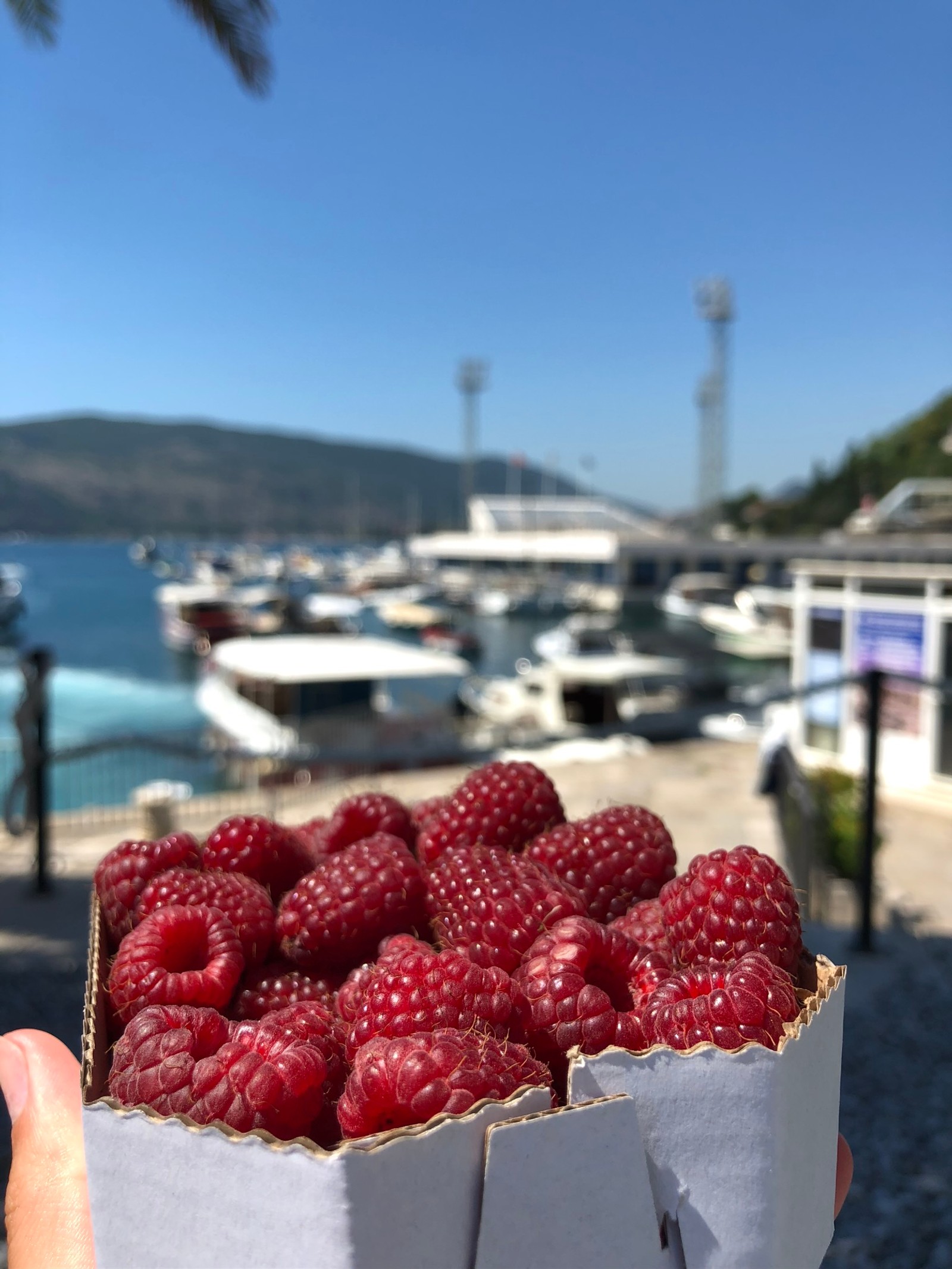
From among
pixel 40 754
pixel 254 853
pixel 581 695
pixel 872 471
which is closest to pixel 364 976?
pixel 254 853

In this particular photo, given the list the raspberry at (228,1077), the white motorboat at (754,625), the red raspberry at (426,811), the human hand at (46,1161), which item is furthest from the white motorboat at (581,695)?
the white motorboat at (754,625)

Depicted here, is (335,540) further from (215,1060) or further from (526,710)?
(215,1060)

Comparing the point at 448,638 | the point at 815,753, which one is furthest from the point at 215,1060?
the point at 448,638

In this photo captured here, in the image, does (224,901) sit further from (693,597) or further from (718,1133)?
(693,597)

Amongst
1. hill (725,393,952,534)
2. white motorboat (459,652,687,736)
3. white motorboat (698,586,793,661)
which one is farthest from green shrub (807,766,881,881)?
hill (725,393,952,534)

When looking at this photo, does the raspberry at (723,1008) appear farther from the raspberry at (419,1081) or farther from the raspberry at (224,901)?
the raspberry at (224,901)

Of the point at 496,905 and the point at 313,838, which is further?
the point at 313,838
